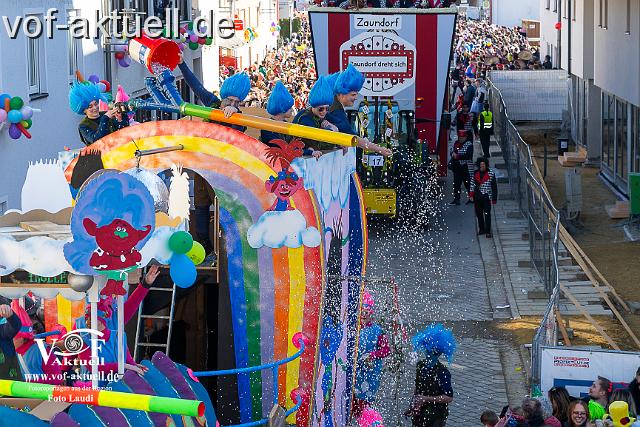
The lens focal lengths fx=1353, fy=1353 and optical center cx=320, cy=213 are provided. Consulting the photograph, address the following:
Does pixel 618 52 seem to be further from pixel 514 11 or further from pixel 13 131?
pixel 514 11

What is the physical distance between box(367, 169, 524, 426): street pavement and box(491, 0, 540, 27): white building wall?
54189 mm

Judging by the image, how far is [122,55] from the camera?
958 inches

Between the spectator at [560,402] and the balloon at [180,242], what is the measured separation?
436 centimetres

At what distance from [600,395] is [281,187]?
137 inches

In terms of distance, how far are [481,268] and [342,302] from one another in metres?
10.3

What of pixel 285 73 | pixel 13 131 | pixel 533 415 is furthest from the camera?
pixel 285 73

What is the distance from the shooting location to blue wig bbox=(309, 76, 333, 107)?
35.9 ft

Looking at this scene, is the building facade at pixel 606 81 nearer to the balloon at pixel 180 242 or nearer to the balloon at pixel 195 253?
the balloon at pixel 195 253

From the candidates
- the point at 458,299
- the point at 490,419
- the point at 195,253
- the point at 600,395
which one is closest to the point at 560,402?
the point at 600,395

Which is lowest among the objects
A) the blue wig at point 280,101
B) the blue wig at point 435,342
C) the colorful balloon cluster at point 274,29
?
the blue wig at point 435,342

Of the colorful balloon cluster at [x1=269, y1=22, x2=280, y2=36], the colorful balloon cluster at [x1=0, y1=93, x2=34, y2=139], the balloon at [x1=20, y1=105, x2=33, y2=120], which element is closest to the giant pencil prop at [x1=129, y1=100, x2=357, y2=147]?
the colorful balloon cluster at [x1=0, y1=93, x2=34, y2=139]

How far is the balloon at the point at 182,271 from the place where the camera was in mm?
7668

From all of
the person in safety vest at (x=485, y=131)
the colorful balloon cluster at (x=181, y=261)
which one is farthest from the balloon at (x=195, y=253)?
the person in safety vest at (x=485, y=131)

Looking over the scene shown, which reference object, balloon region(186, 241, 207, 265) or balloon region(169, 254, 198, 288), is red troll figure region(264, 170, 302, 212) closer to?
balloon region(186, 241, 207, 265)
